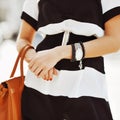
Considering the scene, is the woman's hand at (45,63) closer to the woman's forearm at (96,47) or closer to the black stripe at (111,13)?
the woman's forearm at (96,47)

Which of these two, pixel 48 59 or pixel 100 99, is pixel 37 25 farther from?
pixel 100 99

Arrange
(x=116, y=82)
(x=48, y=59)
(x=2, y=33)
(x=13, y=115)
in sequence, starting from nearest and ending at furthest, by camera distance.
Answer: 1. (x=48, y=59)
2. (x=13, y=115)
3. (x=116, y=82)
4. (x=2, y=33)

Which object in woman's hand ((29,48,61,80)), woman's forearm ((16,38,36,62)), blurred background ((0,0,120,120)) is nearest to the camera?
woman's hand ((29,48,61,80))

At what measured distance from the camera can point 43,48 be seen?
3.40ft

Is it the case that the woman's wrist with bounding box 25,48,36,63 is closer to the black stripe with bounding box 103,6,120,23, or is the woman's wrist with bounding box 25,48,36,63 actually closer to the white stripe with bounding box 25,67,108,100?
the white stripe with bounding box 25,67,108,100

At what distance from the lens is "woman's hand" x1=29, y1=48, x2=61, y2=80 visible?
0.94 metres

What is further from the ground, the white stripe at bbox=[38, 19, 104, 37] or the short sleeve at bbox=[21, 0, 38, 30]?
the short sleeve at bbox=[21, 0, 38, 30]

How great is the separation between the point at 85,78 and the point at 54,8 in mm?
217

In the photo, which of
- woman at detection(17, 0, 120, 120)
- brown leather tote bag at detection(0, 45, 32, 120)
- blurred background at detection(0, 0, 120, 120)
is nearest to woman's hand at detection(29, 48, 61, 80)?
woman at detection(17, 0, 120, 120)

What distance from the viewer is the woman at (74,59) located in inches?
37.2

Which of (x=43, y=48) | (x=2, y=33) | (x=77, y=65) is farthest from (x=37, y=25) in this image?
(x=2, y=33)


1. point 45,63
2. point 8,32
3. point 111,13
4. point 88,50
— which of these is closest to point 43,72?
point 45,63

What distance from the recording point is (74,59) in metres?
0.95

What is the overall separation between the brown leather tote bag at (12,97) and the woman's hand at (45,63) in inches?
4.2
